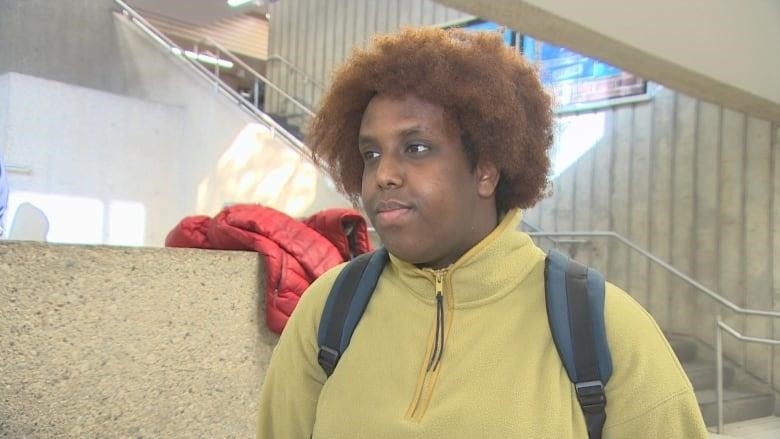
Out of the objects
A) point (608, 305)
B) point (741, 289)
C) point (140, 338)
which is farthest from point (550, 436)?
point (741, 289)

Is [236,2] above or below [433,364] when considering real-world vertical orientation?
above

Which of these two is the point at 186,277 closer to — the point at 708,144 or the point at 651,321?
the point at 651,321

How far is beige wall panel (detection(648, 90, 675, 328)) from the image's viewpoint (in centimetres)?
639

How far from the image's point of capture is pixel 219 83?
725 cm

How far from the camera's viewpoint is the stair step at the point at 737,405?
4.97m

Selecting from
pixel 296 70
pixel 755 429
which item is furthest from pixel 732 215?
pixel 296 70

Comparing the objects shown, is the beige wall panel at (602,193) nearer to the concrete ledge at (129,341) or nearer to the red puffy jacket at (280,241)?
the red puffy jacket at (280,241)

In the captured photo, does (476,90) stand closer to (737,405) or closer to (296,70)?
(737,405)

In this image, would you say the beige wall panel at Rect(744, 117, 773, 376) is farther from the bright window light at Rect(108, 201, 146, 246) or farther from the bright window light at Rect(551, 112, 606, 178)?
the bright window light at Rect(108, 201, 146, 246)

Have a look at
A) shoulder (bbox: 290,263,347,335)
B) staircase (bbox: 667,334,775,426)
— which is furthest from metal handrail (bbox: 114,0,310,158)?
shoulder (bbox: 290,263,347,335)

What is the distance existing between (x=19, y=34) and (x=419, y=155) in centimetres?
756

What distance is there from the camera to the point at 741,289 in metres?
5.92

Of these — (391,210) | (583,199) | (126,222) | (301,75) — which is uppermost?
(301,75)

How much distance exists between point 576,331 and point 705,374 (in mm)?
5413
